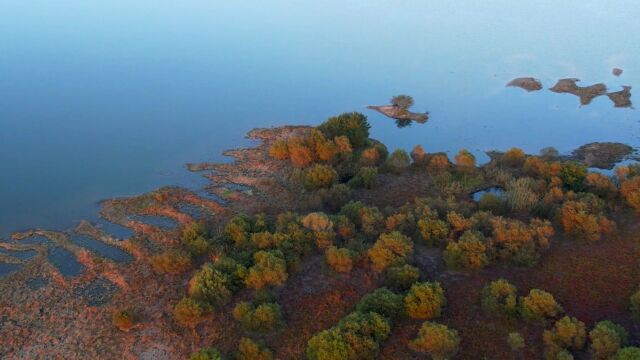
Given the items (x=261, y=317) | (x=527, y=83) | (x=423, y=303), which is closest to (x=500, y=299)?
(x=423, y=303)

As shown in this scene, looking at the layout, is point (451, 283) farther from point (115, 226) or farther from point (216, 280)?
point (115, 226)

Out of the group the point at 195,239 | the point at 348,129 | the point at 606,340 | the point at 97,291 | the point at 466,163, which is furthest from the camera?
the point at 348,129

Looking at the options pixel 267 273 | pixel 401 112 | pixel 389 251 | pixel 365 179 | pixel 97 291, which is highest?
pixel 401 112

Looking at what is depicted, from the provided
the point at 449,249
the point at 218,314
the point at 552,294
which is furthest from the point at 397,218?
the point at 218,314

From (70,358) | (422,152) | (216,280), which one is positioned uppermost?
(422,152)

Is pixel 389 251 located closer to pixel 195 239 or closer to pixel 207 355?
pixel 207 355

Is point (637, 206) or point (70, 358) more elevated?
point (637, 206)

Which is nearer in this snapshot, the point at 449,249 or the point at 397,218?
the point at 449,249
